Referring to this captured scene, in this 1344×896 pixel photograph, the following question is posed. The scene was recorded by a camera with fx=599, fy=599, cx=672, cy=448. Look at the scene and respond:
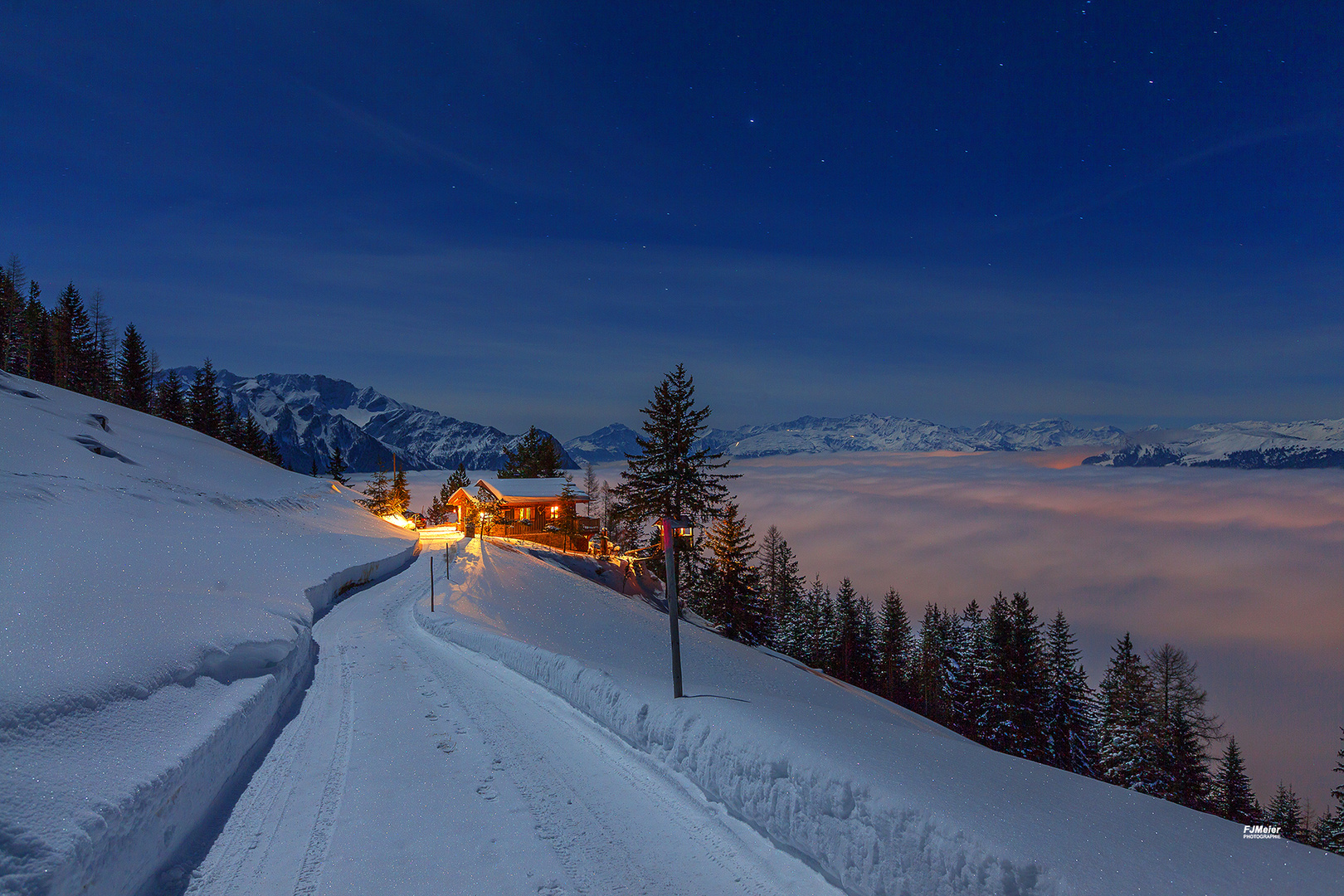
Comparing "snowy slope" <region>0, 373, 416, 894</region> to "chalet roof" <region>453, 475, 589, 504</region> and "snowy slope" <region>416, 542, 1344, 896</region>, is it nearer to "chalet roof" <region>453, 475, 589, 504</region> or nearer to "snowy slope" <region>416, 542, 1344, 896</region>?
"snowy slope" <region>416, 542, 1344, 896</region>

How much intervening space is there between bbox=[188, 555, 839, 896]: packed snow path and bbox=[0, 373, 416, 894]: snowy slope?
2.33ft

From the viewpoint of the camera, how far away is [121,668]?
662cm

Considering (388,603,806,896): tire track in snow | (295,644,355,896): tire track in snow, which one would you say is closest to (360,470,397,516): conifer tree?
(295,644,355,896): tire track in snow

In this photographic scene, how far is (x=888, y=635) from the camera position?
216 ft

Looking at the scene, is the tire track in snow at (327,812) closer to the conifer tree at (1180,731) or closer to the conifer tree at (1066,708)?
the conifer tree at (1180,731)

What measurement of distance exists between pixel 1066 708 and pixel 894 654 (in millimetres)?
23352

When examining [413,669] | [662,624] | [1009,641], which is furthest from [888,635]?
[413,669]

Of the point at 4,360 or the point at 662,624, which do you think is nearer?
the point at 662,624

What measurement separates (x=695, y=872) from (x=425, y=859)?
2.39 metres

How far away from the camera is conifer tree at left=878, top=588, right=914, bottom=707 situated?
64.4 metres

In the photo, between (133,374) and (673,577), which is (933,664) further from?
(133,374)

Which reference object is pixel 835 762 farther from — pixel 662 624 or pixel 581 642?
pixel 662 624

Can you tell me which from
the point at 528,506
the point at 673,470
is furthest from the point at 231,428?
the point at 673,470

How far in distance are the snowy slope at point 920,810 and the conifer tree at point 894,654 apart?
6147 centimetres
